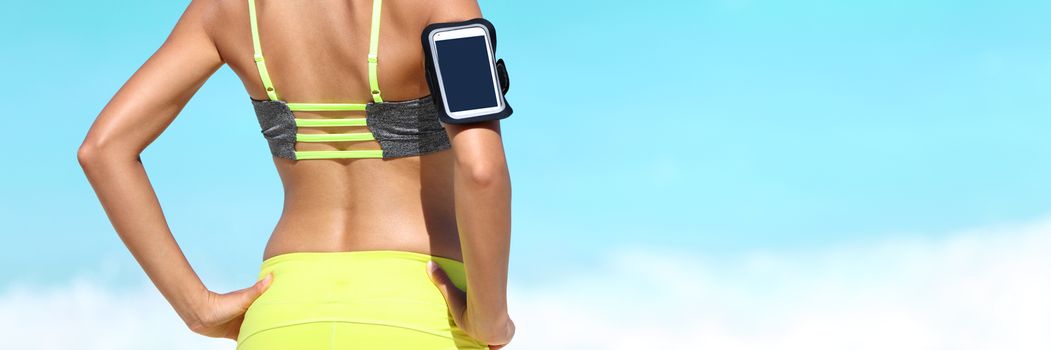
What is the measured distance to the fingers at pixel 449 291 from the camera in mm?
3066

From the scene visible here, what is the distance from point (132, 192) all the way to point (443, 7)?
37.4 inches

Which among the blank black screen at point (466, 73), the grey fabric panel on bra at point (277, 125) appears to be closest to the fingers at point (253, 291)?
the grey fabric panel on bra at point (277, 125)

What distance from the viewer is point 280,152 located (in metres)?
3.30

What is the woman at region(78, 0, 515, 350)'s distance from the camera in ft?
9.80

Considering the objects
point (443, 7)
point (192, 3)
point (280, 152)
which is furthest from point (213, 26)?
point (443, 7)

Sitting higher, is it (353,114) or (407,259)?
(353,114)

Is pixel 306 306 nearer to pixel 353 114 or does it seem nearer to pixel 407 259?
pixel 407 259

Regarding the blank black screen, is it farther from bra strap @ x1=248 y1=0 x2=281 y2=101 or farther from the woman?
bra strap @ x1=248 y1=0 x2=281 y2=101

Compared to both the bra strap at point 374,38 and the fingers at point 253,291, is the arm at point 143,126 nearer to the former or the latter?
the fingers at point 253,291

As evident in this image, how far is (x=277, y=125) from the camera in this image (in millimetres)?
3252

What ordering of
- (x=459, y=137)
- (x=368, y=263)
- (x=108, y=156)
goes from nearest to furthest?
(x=459, y=137) → (x=368, y=263) → (x=108, y=156)

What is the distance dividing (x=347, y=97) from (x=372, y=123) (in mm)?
83

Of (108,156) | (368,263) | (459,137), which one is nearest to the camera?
(459,137)

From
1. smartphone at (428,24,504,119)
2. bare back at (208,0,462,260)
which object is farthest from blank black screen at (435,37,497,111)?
bare back at (208,0,462,260)
